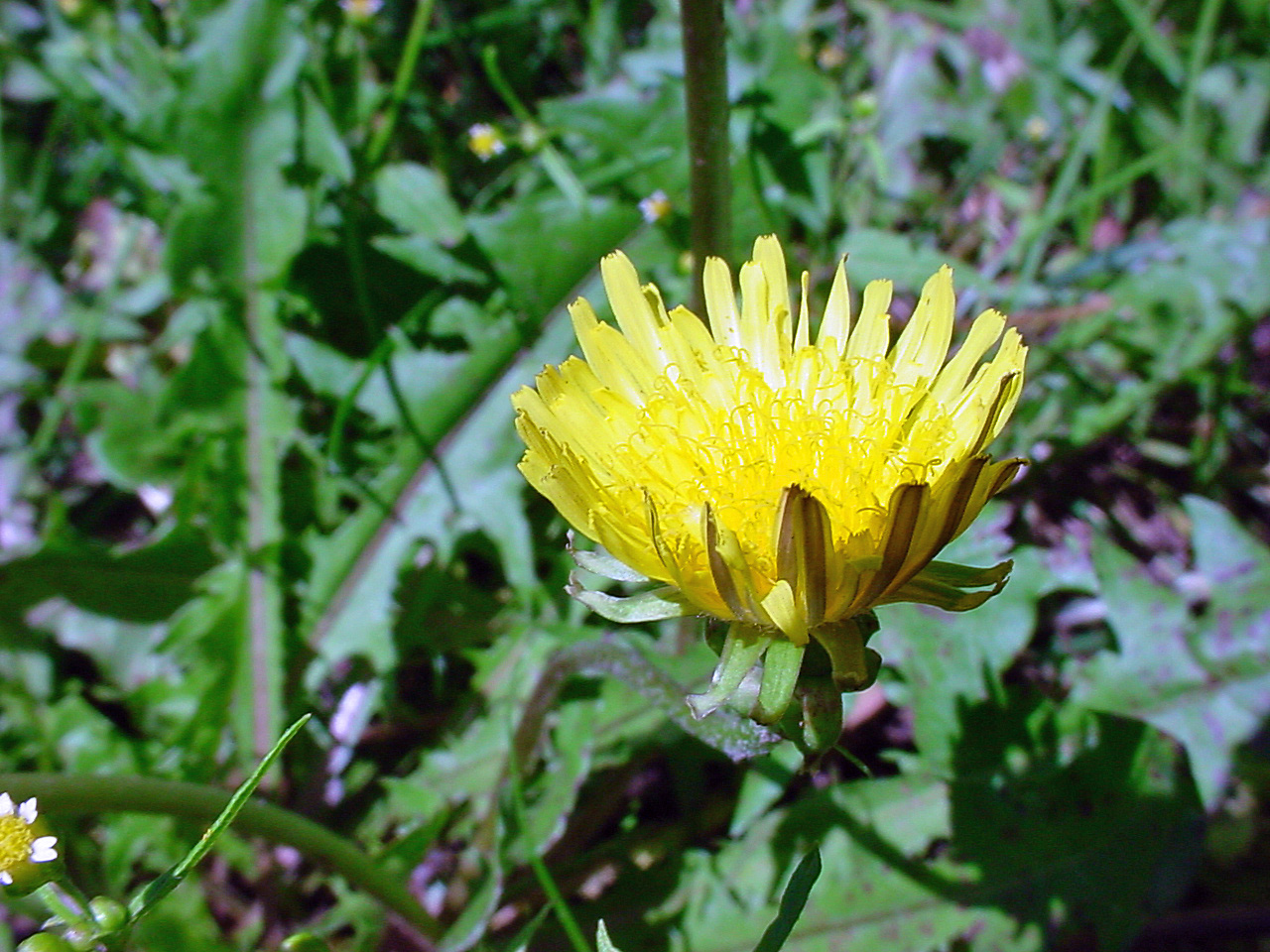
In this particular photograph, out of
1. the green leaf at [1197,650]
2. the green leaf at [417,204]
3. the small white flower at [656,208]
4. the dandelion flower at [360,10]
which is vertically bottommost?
the green leaf at [1197,650]

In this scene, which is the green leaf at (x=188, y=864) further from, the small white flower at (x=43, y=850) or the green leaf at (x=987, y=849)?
the green leaf at (x=987, y=849)

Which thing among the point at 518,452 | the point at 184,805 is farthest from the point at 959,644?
the point at 184,805

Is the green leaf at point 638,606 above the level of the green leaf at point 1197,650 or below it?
above

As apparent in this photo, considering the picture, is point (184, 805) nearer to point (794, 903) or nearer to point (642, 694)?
point (642, 694)

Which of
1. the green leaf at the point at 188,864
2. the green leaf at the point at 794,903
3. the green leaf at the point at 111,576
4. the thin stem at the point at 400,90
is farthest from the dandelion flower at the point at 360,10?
the green leaf at the point at 794,903

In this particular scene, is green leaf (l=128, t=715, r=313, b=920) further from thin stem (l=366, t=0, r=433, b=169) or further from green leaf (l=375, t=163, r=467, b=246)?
thin stem (l=366, t=0, r=433, b=169)

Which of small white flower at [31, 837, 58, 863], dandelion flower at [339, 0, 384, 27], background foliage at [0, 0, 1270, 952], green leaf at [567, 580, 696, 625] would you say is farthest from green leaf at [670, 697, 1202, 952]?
dandelion flower at [339, 0, 384, 27]
